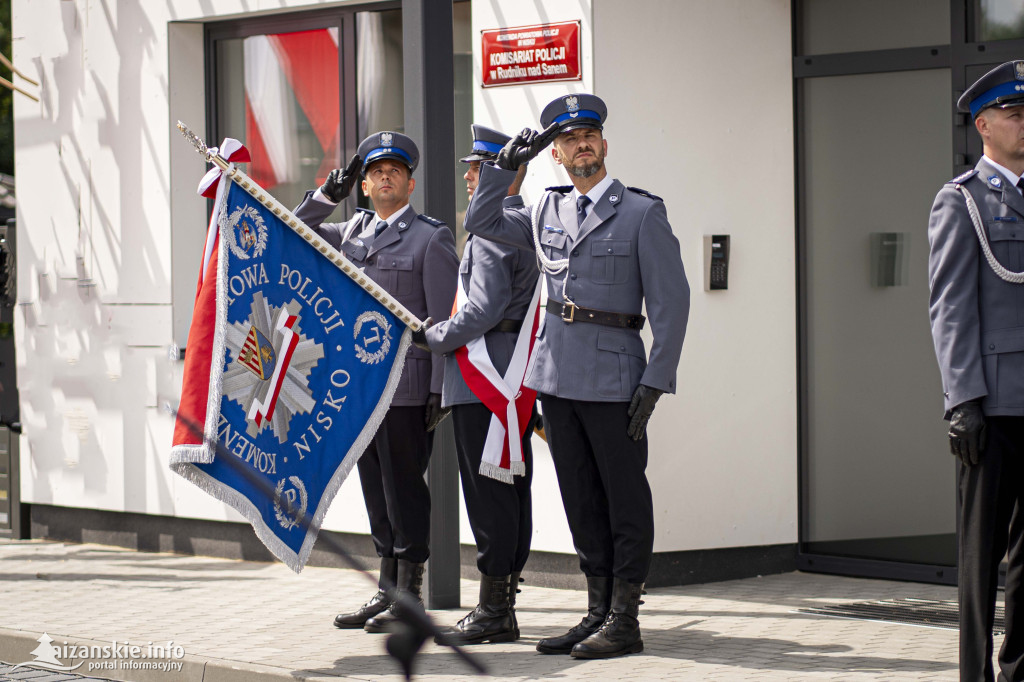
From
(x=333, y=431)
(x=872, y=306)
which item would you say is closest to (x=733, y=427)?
(x=872, y=306)

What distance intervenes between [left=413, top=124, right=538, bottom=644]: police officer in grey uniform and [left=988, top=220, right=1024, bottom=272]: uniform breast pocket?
2060mm

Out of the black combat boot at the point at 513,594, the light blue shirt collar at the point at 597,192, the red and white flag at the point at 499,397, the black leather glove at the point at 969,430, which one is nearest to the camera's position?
the black leather glove at the point at 969,430

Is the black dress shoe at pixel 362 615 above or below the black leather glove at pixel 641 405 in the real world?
below

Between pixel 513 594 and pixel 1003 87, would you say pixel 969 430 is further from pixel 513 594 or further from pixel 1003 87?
pixel 513 594

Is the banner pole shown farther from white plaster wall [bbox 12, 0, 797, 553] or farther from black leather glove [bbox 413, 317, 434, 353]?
white plaster wall [bbox 12, 0, 797, 553]

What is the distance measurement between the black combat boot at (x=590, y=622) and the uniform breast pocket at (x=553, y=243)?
132cm

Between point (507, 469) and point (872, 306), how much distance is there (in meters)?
2.60

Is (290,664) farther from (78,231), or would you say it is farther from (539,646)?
(78,231)

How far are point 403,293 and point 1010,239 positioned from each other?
270 cm

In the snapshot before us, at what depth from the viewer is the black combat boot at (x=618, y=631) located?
578cm

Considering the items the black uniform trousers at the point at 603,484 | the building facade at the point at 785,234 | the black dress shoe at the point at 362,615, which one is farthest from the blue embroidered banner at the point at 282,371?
Result: the building facade at the point at 785,234

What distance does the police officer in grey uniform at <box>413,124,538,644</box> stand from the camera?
611 cm

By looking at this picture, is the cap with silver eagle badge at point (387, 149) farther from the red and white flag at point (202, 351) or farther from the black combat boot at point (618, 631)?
the black combat boot at point (618, 631)

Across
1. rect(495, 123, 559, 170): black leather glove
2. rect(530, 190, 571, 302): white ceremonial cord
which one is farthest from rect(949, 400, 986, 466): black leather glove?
rect(495, 123, 559, 170): black leather glove
